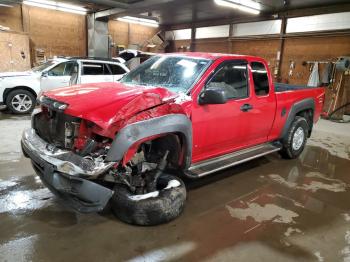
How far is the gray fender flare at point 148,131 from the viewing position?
2479 millimetres

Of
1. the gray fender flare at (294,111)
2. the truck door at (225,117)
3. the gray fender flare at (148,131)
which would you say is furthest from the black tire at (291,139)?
the gray fender flare at (148,131)

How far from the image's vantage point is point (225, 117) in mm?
3594

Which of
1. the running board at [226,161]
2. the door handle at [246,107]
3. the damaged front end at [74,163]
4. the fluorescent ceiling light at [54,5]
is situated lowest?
the running board at [226,161]

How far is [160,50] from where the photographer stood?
666 inches

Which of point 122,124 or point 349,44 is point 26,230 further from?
point 349,44

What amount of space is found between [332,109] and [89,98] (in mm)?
10200

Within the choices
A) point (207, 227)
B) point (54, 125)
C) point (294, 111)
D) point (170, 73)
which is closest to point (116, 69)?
point (170, 73)

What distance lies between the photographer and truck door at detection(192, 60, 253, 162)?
132 inches

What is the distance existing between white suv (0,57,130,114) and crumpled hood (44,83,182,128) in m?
5.23

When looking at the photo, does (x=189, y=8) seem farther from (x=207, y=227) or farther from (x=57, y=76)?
(x=207, y=227)

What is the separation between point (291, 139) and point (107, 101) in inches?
139

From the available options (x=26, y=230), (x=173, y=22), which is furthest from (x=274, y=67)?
(x=26, y=230)

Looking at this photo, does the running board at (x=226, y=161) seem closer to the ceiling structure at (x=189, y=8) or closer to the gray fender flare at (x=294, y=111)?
the gray fender flare at (x=294, y=111)

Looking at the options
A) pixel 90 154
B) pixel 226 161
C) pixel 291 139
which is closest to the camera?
pixel 90 154
